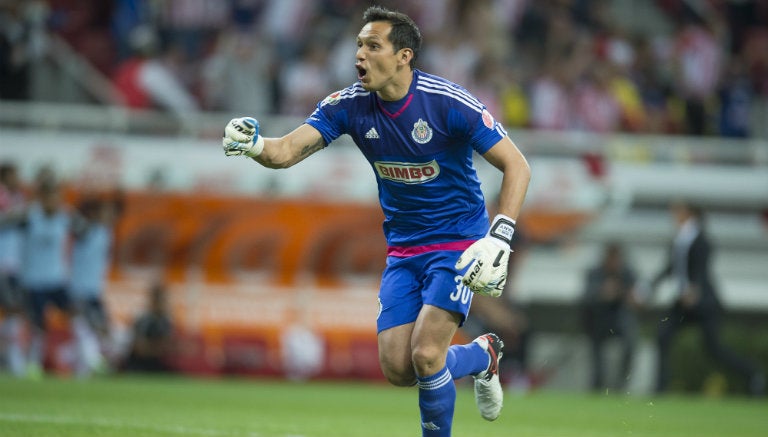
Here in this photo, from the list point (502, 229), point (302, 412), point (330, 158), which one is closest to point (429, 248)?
point (502, 229)

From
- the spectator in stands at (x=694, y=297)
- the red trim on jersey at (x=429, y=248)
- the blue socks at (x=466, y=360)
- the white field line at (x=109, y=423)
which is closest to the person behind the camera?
the red trim on jersey at (x=429, y=248)

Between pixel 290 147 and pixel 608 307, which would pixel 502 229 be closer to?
pixel 290 147

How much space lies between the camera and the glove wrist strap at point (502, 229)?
7.31 m

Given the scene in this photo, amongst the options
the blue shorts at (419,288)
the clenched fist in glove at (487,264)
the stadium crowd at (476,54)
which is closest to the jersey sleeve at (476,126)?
the clenched fist in glove at (487,264)

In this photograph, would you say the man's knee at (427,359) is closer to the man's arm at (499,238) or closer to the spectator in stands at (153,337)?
the man's arm at (499,238)

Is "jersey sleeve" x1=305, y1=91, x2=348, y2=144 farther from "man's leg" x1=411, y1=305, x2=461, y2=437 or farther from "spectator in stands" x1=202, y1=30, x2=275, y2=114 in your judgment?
"spectator in stands" x1=202, y1=30, x2=275, y2=114

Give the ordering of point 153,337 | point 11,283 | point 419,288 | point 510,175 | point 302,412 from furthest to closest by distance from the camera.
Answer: point 153,337 → point 11,283 → point 302,412 → point 419,288 → point 510,175

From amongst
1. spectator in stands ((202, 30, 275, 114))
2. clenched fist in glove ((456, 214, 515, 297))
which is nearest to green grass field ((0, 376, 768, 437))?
clenched fist in glove ((456, 214, 515, 297))

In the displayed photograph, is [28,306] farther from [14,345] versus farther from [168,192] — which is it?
[168,192]

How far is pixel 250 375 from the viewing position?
57.2 feet

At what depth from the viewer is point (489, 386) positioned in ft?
28.5

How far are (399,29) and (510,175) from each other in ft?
3.58

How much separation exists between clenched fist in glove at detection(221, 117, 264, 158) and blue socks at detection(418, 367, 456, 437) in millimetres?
1584

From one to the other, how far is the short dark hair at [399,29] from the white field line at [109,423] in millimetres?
2922
